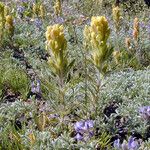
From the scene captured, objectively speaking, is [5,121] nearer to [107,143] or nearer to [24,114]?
[24,114]

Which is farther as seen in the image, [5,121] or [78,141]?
[5,121]

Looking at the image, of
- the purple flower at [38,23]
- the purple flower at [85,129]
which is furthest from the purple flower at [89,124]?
the purple flower at [38,23]

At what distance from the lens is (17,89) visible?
451 cm

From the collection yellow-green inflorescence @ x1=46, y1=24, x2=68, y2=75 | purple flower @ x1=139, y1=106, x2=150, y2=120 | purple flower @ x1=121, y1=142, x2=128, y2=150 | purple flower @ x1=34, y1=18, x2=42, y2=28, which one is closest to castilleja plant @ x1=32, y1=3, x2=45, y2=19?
purple flower @ x1=34, y1=18, x2=42, y2=28

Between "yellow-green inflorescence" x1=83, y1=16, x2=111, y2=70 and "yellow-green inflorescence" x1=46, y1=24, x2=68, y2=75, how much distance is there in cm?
24

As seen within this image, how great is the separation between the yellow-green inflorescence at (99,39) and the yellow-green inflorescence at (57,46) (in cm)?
24

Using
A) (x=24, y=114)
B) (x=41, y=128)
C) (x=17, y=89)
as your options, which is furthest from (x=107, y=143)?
(x=17, y=89)

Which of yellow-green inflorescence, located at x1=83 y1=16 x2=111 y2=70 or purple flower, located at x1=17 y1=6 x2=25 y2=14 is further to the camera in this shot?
purple flower, located at x1=17 y1=6 x2=25 y2=14

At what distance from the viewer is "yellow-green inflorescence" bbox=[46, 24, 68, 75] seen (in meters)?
2.83

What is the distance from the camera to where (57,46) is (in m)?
2.87

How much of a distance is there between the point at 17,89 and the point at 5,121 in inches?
33.6

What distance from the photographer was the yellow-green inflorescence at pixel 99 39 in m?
2.88

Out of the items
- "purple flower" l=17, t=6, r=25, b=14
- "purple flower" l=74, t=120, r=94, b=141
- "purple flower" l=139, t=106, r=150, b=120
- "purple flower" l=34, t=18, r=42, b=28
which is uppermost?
"purple flower" l=17, t=6, r=25, b=14

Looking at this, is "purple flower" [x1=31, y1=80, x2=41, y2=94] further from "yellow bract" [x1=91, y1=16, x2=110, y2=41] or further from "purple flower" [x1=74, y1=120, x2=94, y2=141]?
"yellow bract" [x1=91, y1=16, x2=110, y2=41]
